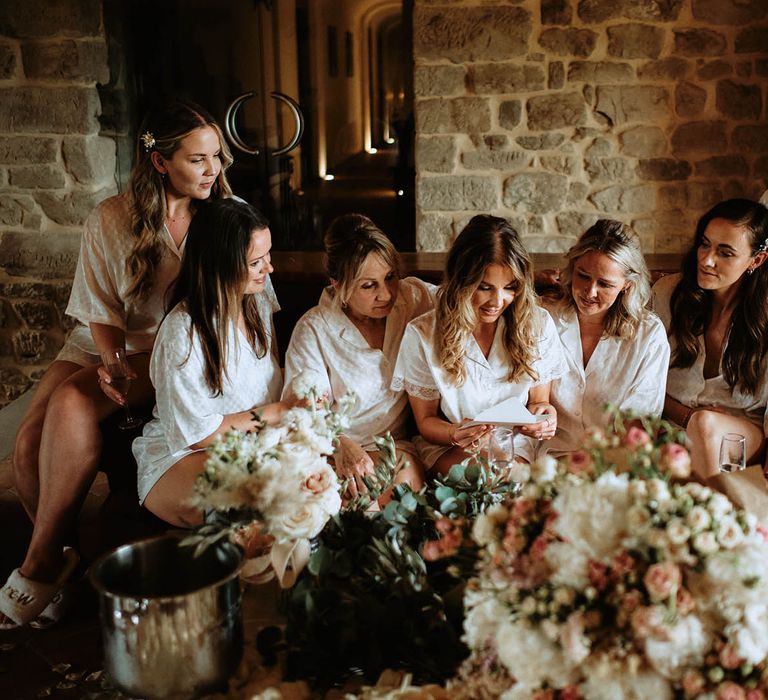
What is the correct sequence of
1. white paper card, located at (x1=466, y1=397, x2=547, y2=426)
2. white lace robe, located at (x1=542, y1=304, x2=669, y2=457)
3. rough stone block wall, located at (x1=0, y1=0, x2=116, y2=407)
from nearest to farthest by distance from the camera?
white paper card, located at (x1=466, y1=397, x2=547, y2=426), white lace robe, located at (x1=542, y1=304, x2=669, y2=457), rough stone block wall, located at (x1=0, y1=0, x2=116, y2=407)

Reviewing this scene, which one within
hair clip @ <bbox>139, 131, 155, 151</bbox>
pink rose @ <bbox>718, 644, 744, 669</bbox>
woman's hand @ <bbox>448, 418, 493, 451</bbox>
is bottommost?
woman's hand @ <bbox>448, 418, 493, 451</bbox>

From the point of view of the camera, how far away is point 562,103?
4.38m

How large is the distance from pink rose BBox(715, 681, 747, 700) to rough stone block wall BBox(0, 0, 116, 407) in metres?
4.22

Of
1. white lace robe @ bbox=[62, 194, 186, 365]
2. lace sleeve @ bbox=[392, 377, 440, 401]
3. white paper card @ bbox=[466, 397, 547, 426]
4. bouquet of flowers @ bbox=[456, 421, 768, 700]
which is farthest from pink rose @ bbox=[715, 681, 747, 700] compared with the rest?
white lace robe @ bbox=[62, 194, 186, 365]

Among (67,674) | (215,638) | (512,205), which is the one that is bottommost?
(67,674)

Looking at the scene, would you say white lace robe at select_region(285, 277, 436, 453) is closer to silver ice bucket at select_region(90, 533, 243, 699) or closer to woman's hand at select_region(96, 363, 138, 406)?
woman's hand at select_region(96, 363, 138, 406)

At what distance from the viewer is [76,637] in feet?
8.25

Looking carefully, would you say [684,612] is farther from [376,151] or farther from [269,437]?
[376,151]

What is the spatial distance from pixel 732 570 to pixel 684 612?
82mm

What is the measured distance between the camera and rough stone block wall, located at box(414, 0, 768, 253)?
4.28m

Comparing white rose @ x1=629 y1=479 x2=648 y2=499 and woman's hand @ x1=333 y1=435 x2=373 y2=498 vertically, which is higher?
white rose @ x1=629 y1=479 x2=648 y2=499

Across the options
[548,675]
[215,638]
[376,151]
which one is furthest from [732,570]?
[376,151]

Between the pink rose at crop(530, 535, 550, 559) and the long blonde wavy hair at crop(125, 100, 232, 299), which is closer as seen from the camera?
the pink rose at crop(530, 535, 550, 559)

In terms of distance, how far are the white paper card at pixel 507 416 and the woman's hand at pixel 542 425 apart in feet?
0.21
